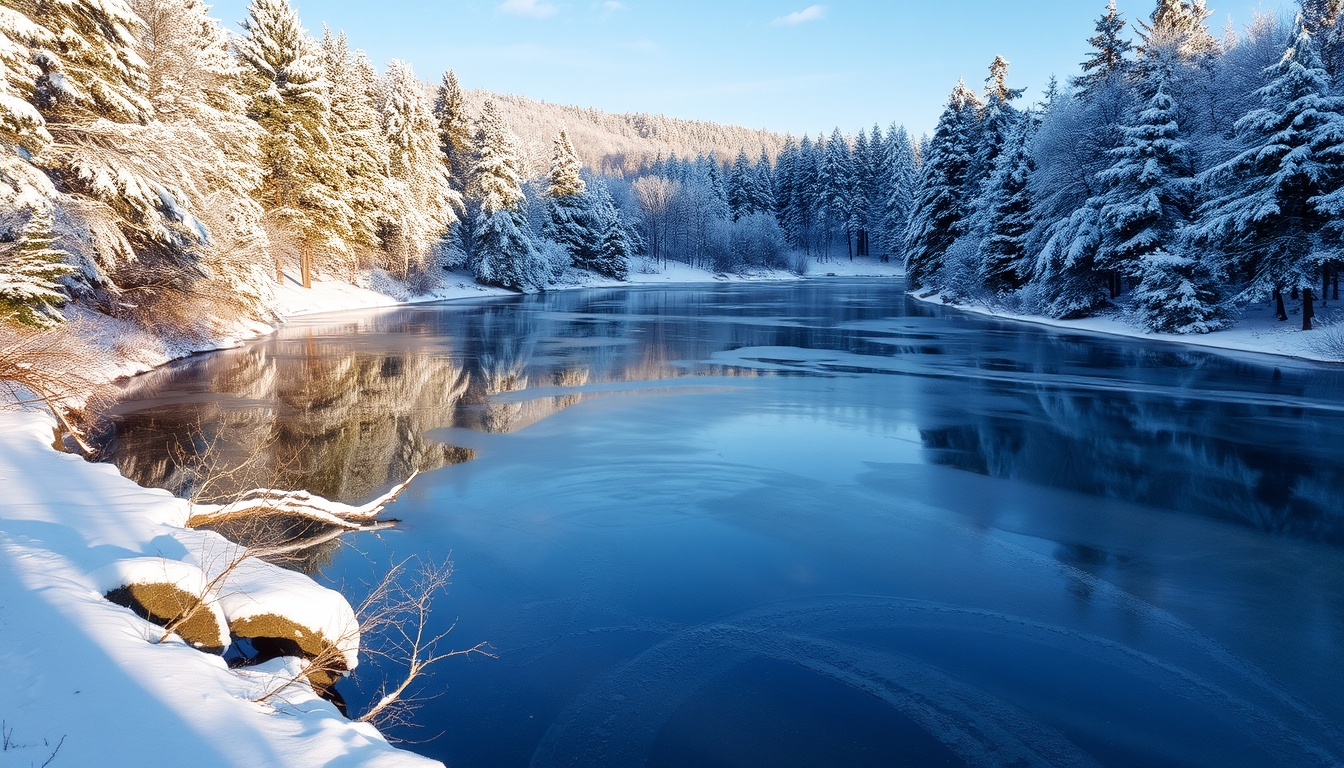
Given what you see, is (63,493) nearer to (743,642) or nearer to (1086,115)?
(743,642)

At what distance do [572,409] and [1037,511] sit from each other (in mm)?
8028

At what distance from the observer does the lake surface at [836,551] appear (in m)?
4.86

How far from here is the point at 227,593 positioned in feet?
16.8

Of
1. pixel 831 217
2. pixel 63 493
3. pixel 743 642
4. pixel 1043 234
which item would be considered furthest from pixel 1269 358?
pixel 831 217

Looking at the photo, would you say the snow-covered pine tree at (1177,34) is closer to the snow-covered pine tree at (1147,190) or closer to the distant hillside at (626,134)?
the snow-covered pine tree at (1147,190)

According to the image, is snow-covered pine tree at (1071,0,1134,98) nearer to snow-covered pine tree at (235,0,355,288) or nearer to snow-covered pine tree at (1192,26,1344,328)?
snow-covered pine tree at (1192,26,1344,328)

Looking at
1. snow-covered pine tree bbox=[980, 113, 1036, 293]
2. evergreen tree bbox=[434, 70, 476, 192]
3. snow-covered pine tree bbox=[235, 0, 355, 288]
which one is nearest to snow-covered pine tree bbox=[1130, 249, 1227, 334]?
snow-covered pine tree bbox=[980, 113, 1036, 293]

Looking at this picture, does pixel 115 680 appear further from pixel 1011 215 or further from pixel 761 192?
pixel 761 192

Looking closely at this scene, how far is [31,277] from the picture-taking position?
12.1 metres

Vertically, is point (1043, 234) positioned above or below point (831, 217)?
below

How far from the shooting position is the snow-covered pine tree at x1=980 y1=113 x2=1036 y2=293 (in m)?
34.9

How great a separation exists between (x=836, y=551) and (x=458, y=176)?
54.4 metres

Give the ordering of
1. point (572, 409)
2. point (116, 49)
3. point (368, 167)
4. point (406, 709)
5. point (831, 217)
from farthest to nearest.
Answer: point (831, 217)
point (368, 167)
point (116, 49)
point (572, 409)
point (406, 709)

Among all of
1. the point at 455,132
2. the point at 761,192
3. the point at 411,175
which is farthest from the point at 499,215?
the point at 761,192
